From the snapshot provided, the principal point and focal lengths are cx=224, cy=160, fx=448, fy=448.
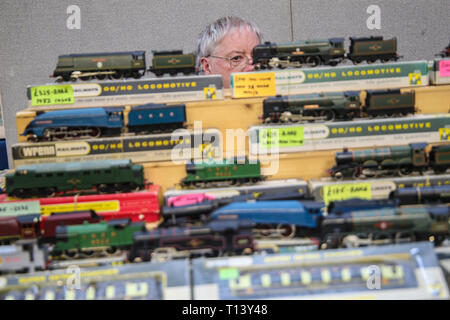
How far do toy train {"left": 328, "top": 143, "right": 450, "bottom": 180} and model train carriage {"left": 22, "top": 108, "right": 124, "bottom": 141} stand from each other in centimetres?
194

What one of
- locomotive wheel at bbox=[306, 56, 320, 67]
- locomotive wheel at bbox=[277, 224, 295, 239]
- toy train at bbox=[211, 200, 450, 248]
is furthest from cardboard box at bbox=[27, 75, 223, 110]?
locomotive wheel at bbox=[277, 224, 295, 239]

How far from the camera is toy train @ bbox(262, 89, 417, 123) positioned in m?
4.00

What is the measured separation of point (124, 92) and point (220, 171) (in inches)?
47.6

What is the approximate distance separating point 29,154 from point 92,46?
2375mm

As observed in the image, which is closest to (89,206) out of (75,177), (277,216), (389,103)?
(75,177)

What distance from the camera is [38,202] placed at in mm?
3426

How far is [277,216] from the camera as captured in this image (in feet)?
9.80

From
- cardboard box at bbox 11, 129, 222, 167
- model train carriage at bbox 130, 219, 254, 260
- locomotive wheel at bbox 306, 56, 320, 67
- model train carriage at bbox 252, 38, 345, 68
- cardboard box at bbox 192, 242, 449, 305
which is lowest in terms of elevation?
cardboard box at bbox 192, 242, 449, 305

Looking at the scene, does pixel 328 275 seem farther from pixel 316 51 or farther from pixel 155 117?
pixel 316 51

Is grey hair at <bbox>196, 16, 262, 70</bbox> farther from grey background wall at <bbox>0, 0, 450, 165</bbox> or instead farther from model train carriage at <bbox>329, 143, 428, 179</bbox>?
model train carriage at <bbox>329, 143, 428, 179</bbox>

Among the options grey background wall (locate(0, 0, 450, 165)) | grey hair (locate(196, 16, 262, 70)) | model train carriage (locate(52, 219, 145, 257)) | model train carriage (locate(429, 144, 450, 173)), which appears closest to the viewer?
model train carriage (locate(52, 219, 145, 257))

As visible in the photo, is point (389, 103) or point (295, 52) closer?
point (389, 103)

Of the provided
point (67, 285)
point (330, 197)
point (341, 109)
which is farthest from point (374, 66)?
point (67, 285)
